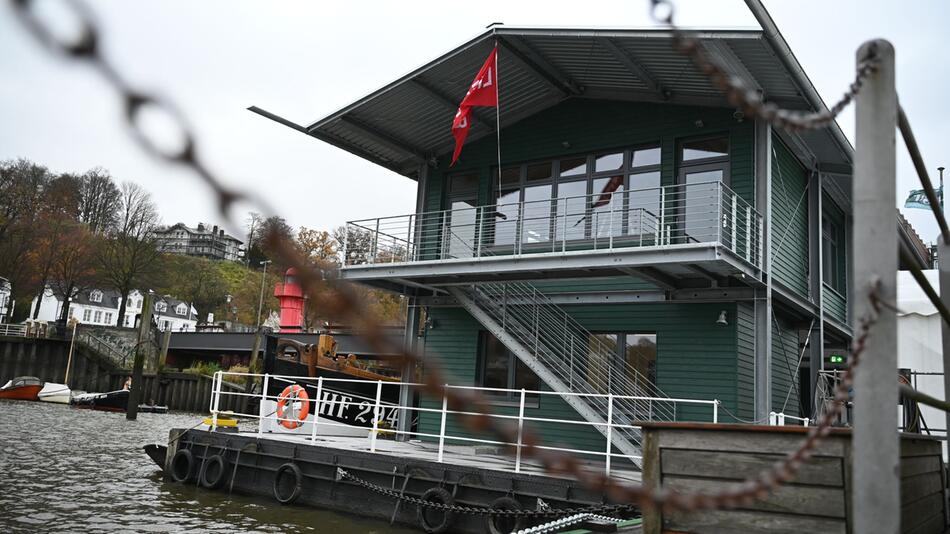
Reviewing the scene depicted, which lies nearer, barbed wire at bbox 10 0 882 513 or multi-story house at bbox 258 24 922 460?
barbed wire at bbox 10 0 882 513

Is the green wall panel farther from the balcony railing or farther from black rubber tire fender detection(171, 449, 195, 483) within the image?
black rubber tire fender detection(171, 449, 195, 483)

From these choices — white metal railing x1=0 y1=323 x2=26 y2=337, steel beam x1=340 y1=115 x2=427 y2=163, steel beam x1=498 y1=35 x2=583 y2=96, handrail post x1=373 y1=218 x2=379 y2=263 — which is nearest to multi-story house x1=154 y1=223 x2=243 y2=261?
steel beam x1=498 y1=35 x2=583 y2=96

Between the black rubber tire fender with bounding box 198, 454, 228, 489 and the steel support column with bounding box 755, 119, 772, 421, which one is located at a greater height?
the steel support column with bounding box 755, 119, 772, 421

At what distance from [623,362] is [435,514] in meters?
5.46

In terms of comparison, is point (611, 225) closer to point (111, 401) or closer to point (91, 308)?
point (111, 401)

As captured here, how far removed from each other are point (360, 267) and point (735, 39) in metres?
8.28

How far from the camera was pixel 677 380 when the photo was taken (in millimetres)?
14266

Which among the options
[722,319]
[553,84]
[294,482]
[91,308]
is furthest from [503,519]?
[91,308]

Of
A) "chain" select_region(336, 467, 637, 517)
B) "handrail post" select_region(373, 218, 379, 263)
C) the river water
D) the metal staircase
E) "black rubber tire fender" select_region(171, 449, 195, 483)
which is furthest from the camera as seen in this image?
"handrail post" select_region(373, 218, 379, 263)

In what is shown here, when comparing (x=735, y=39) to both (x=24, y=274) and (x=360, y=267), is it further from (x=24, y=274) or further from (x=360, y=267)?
(x=24, y=274)

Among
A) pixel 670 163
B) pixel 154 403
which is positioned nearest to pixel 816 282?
pixel 670 163

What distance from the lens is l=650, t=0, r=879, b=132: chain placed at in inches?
63.2

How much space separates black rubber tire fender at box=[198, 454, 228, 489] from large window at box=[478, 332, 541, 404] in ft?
18.4

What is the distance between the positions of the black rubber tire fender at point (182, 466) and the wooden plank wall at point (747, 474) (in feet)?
41.5
